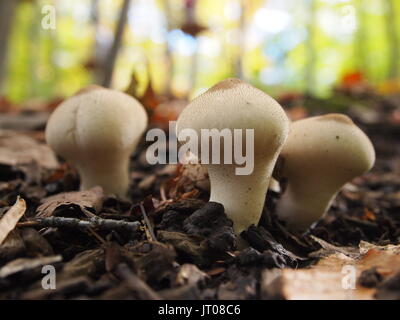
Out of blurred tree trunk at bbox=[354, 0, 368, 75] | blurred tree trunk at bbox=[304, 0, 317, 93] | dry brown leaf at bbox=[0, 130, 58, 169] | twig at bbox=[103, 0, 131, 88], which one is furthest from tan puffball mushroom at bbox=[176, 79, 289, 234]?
blurred tree trunk at bbox=[354, 0, 368, 75]

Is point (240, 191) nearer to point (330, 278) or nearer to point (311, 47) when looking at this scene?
point (330, 278)

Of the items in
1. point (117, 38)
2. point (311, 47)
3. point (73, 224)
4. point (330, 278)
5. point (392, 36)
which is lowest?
point (330, 278)

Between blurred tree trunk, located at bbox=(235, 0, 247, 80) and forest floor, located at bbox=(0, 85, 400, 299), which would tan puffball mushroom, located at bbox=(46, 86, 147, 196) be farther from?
blurred tree trunk, located at bbox=(235, 0, 247, 80)

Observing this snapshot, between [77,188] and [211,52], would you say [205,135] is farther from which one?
[211,52]

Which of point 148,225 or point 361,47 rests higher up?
point 361,47

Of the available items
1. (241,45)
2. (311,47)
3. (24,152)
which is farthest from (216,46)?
(24,152)
